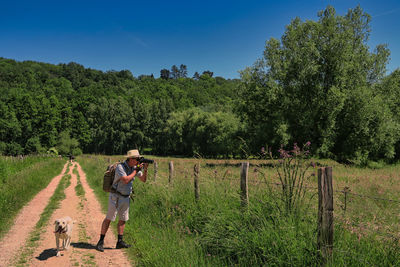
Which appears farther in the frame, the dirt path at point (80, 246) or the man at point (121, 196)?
the man at point (121, 196)

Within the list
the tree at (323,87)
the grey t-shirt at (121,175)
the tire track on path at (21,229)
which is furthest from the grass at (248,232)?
the tree at (323,87)

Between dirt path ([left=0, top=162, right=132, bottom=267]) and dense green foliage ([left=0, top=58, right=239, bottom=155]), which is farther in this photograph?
dense green foliage ([left=0, top=58, right=239, bottom=155])

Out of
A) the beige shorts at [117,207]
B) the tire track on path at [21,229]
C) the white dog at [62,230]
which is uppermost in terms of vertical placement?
the beige shorts at [117,207]

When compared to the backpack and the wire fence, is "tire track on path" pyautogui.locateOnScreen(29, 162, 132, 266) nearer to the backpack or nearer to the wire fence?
the backpack

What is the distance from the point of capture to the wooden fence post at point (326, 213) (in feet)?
11.9

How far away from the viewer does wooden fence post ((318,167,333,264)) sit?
362cm

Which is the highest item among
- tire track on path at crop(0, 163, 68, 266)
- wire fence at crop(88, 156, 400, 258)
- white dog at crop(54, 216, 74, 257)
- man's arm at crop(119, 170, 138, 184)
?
man's arm at crop(119, 170, 138, 184)

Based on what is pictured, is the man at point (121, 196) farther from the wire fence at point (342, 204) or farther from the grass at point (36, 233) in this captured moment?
the wire fence at point (342, 204)

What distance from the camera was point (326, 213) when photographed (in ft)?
12.0

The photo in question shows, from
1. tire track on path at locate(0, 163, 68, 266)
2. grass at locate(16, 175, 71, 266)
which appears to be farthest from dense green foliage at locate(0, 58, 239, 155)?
tire track on path at locate(0, 163, 68, 266)

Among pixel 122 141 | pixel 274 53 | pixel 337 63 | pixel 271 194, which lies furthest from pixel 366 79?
pixel 122 141

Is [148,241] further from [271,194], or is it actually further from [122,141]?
[122,141]

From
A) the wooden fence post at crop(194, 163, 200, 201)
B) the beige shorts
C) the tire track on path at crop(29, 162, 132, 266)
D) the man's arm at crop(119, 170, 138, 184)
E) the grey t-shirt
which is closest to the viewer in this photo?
the tire track on path at crop(29, 162, 132, 266)

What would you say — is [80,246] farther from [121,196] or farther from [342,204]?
[342,204]
